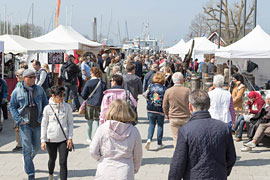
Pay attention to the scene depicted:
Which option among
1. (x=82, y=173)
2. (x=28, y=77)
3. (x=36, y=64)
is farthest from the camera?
(x=36, y=64)

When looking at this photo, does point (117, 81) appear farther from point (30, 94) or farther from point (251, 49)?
point (251, 49)

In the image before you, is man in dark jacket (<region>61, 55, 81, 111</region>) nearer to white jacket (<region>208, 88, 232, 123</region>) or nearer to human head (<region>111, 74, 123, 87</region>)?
human head (<region>111, 74, 123, 87</region>)

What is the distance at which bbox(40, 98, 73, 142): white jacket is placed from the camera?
16.8ft

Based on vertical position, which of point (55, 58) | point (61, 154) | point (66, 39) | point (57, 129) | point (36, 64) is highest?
point (66, 39)

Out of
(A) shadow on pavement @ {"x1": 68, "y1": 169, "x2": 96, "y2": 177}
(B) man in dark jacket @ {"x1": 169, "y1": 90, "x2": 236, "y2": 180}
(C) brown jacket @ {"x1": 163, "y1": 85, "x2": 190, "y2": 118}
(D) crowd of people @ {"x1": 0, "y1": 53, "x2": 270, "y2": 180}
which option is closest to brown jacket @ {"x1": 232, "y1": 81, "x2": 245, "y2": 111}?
(D) crowd of people @ {"x1": 0, "y1": 53, "x2": 270, "y2": 180}

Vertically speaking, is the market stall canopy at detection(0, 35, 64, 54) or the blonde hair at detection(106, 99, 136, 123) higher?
the market stall canopy at detection(0, 35, 64, 54)

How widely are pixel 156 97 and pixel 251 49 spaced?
5.72 metres

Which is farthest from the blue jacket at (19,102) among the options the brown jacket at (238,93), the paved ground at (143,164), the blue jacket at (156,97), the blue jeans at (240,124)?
the brown jacket at (238,93)

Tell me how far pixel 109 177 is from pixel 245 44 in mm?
9959

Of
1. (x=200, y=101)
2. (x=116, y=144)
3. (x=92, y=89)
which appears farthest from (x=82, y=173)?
(x=200, y=101)

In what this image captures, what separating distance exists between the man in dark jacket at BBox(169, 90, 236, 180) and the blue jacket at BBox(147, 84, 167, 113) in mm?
4146

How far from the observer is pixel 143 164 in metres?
6.75

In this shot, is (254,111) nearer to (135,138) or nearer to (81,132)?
(81,132)

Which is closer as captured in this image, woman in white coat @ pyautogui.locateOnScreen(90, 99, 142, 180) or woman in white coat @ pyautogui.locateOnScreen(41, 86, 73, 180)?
woman in white coat @ pyautogui.locateOnScreen(90, 99, 142, 180)
